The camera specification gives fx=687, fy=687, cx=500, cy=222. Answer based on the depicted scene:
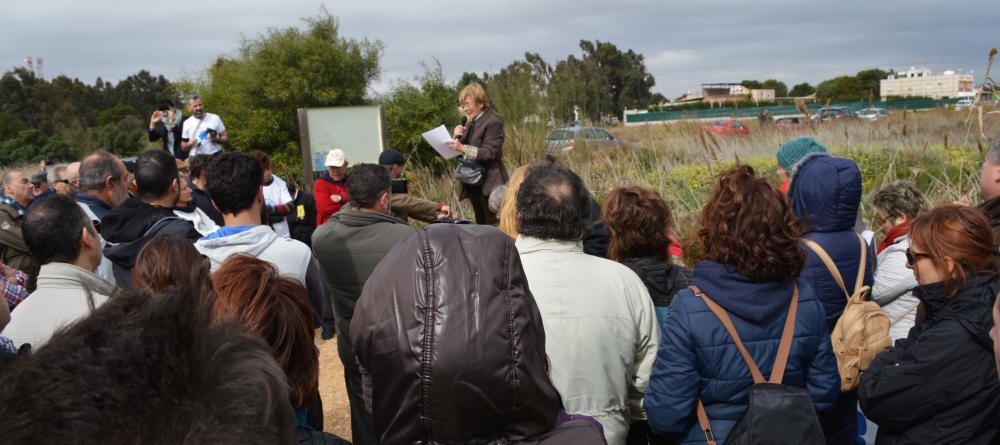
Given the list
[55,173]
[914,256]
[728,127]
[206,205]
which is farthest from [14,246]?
[728,127]

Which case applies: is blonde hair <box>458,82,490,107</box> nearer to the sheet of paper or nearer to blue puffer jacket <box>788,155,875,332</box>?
the sheet of paper

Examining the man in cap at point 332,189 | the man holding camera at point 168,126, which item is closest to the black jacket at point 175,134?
the man holding camera at point 168,126

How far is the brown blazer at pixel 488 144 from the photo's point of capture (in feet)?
21.5

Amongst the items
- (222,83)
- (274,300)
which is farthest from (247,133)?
(274,300)

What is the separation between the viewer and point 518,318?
1589mm

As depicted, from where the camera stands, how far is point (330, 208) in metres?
7.02

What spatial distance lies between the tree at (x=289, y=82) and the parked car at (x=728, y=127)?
7159 millimetres

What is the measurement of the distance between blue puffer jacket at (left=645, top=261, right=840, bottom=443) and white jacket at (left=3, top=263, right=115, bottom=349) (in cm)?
214

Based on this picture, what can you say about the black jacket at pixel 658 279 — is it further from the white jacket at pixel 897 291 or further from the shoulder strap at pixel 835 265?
the white jacket at pixel 897 291

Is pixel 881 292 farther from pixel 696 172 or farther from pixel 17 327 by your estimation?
pixel 696 172

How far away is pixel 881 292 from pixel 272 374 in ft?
11.4

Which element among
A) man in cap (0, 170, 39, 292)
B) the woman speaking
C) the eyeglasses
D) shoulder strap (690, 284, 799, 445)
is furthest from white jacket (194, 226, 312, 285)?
the woman speaking

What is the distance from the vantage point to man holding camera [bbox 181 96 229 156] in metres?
9.48

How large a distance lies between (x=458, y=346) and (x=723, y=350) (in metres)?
1.34
